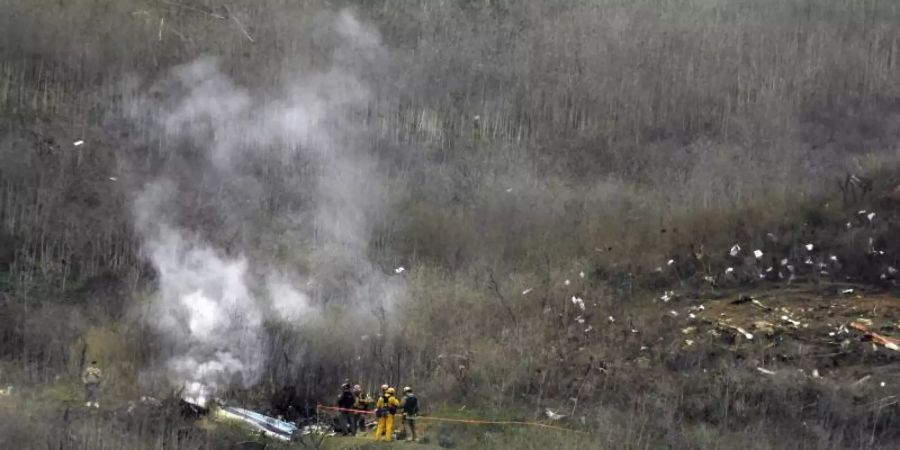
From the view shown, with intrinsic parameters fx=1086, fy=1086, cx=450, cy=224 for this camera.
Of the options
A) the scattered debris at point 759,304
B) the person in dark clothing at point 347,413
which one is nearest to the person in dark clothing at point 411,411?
the person in dark clothing at point 347,413

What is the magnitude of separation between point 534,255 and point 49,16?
1371cm

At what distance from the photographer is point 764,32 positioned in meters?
28.2

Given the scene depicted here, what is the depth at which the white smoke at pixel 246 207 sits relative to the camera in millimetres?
20031

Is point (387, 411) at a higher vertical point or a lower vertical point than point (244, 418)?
higher

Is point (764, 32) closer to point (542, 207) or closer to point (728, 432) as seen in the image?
point (542, 207)

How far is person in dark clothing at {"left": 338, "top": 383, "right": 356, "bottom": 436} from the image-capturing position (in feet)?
56.6

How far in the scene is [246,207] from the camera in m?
24.1

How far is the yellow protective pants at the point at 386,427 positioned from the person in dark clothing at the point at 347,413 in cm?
55

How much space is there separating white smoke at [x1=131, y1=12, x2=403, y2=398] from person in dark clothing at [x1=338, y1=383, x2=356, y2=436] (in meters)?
2.14

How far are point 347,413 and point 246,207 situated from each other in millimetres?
8129

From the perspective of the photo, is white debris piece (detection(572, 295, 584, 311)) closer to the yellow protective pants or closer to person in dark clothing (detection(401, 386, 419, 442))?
person in dark clothing (detection(401, 386, 419, 442))

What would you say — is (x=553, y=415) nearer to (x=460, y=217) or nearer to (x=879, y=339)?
(x=879, y=339)

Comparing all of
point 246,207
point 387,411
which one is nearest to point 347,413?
point 387,411

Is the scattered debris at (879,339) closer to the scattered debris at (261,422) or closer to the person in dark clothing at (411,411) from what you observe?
the person in dark clothing at (411,411)
